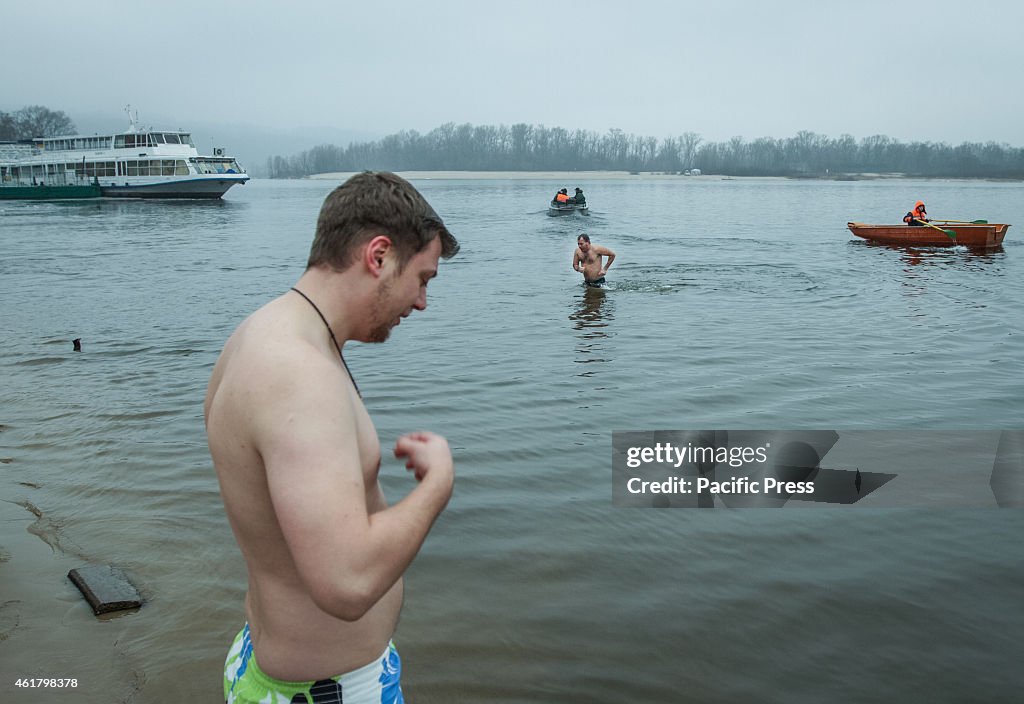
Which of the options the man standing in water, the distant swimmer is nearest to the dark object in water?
the man standing in water

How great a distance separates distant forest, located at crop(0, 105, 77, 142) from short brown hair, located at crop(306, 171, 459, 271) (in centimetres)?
15612

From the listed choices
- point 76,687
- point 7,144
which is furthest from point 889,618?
point 7,144

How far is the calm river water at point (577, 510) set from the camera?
175 inches

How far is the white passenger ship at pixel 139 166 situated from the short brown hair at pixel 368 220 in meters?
66.0

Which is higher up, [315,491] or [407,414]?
[315,491]

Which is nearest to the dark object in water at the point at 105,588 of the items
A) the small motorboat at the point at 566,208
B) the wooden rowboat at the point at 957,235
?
the wooden rowboat at the point at 957,235

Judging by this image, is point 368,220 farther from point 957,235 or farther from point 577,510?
point 957,235

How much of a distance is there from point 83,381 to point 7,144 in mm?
76265

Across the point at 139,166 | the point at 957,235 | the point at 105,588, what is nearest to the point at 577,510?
the point at 105,588

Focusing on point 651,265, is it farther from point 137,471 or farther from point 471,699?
point 471,699

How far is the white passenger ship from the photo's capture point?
6284cm

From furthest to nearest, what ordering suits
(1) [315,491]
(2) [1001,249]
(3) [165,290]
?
(2) [1001,249] → (3) [165,290] → (1) [315,491]

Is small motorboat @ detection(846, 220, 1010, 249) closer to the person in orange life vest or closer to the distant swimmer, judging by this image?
the person in orange life vest

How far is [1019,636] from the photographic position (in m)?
4.80
